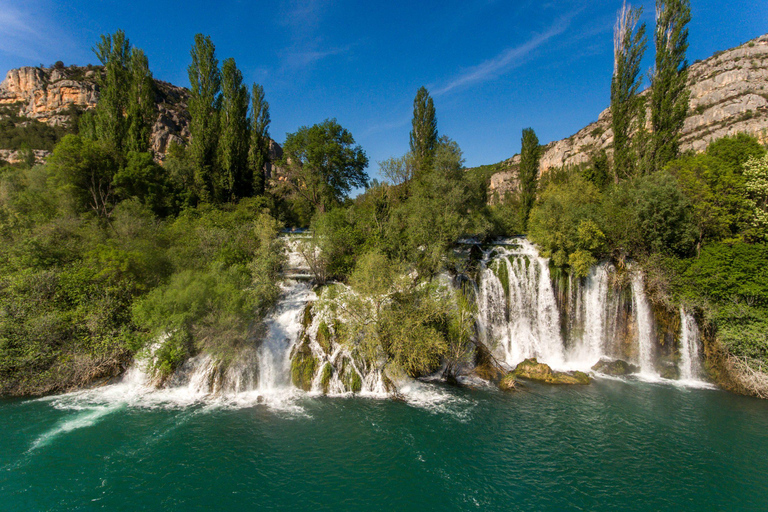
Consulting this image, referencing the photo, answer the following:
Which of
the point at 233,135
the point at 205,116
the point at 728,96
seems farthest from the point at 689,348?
the point at 728,96

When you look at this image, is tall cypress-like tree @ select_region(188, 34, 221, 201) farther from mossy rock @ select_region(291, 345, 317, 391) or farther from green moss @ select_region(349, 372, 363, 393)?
green moss @ select_region(349, 372, 363, 393)

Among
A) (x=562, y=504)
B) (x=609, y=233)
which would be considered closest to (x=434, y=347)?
(x=562, y=504)

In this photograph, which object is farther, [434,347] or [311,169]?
[311,169]

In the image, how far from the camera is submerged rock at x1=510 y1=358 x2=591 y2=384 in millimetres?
23391

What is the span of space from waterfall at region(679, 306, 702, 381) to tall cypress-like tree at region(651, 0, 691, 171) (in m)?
17.0

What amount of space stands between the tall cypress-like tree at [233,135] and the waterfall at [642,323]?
45496mm

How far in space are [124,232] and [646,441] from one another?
40.9 m

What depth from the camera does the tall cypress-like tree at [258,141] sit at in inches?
1865

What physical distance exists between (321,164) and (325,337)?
107 ft

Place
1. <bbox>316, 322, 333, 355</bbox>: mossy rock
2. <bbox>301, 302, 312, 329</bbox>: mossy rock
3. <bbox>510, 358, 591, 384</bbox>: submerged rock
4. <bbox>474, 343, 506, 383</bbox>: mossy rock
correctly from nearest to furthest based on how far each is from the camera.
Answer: <bbox>316, 322, 333, 355</bbox>: mossy rock
<bbox>510, 358, 591, 384</bbox>: submerged rock
<bbox>474, 343, 506, 383</bbox>: mossy rock
<bbox>301, 302, 312, 329</bbox>: mossy rock

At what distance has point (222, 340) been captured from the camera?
21094 millimetres

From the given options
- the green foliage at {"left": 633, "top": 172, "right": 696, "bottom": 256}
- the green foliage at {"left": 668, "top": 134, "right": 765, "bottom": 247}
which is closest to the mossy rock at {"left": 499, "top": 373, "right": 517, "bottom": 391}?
the green foliage at {"left": 633, "top": 172, "right": 696, "bottom": 256}

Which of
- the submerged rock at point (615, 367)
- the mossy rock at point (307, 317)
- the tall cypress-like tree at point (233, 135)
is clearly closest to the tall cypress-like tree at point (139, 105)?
the tall cypress-like tree at point (233, 135)

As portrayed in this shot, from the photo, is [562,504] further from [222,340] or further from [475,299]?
[222,340]
